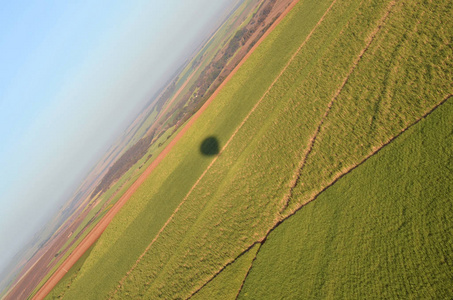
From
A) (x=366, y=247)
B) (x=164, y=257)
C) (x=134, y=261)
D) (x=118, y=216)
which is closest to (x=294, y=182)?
(x=366, y=247)

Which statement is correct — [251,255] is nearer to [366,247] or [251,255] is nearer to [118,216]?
[366,247]

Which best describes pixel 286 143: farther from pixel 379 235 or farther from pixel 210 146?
pixel 210 146

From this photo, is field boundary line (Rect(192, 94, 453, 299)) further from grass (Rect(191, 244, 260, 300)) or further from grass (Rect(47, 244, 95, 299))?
grass (Rect(47, 244, 95, 299))

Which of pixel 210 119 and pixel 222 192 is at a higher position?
pixel 210 119

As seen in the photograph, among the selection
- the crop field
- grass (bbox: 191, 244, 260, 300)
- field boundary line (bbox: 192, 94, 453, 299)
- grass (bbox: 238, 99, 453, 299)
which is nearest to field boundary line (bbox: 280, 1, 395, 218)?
the crop field

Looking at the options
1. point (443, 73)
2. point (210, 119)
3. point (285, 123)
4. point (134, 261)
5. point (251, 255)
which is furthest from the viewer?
point (210, 119)

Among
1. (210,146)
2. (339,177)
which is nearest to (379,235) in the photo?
(339,177)
